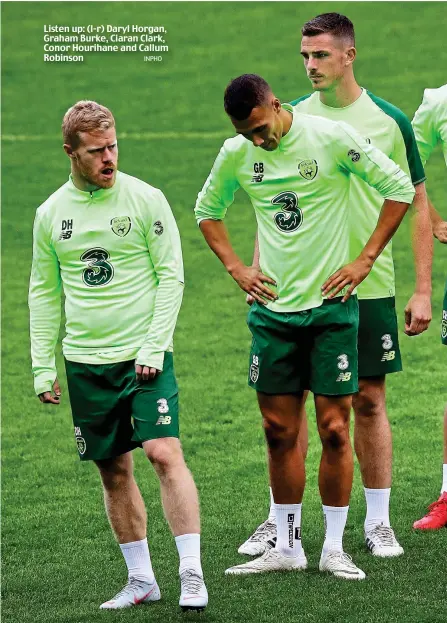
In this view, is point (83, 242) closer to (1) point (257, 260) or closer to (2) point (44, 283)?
(2) point (44, 283)

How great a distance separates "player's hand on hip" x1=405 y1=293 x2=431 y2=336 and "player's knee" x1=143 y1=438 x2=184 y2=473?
4.68 ft

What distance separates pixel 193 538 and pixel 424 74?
18566 mm

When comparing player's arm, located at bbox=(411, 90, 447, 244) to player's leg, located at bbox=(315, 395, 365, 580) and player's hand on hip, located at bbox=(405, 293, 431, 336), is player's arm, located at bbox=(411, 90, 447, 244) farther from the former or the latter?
player's leg, located at bbox=(315, 395, 365, 580)

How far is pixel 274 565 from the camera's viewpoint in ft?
22.1

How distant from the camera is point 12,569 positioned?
7109 millimetres

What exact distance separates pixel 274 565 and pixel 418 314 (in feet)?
4.60

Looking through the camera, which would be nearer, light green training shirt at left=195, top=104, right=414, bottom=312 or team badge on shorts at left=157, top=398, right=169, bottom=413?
team badge on shorts at left=157, top=398, right=169, bottom=413

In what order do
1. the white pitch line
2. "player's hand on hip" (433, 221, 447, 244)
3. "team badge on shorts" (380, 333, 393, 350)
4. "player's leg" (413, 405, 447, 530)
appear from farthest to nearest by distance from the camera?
the white pitch line
"player's hand on hip" (433, 221, 447, 244)
"player's leg" (413, 405, 447, 530)
"team badge on shorts" (380, 333, 393, 350)

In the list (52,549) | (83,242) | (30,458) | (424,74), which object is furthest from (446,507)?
(424,74)

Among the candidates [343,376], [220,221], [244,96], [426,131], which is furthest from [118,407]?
[426,131]

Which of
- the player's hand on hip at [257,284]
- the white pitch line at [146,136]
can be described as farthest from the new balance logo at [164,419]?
the white pitch line at [146,136]

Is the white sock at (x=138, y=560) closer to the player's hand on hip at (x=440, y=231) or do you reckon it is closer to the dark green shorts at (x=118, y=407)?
the dark green shorts at (x=118, y=407)

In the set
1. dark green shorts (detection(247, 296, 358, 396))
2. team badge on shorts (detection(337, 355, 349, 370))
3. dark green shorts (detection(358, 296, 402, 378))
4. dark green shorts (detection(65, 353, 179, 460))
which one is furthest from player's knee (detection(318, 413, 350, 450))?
dark green shorts (detection(65, 353, 179, 460))

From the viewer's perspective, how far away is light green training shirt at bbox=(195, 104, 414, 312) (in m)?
6.39
